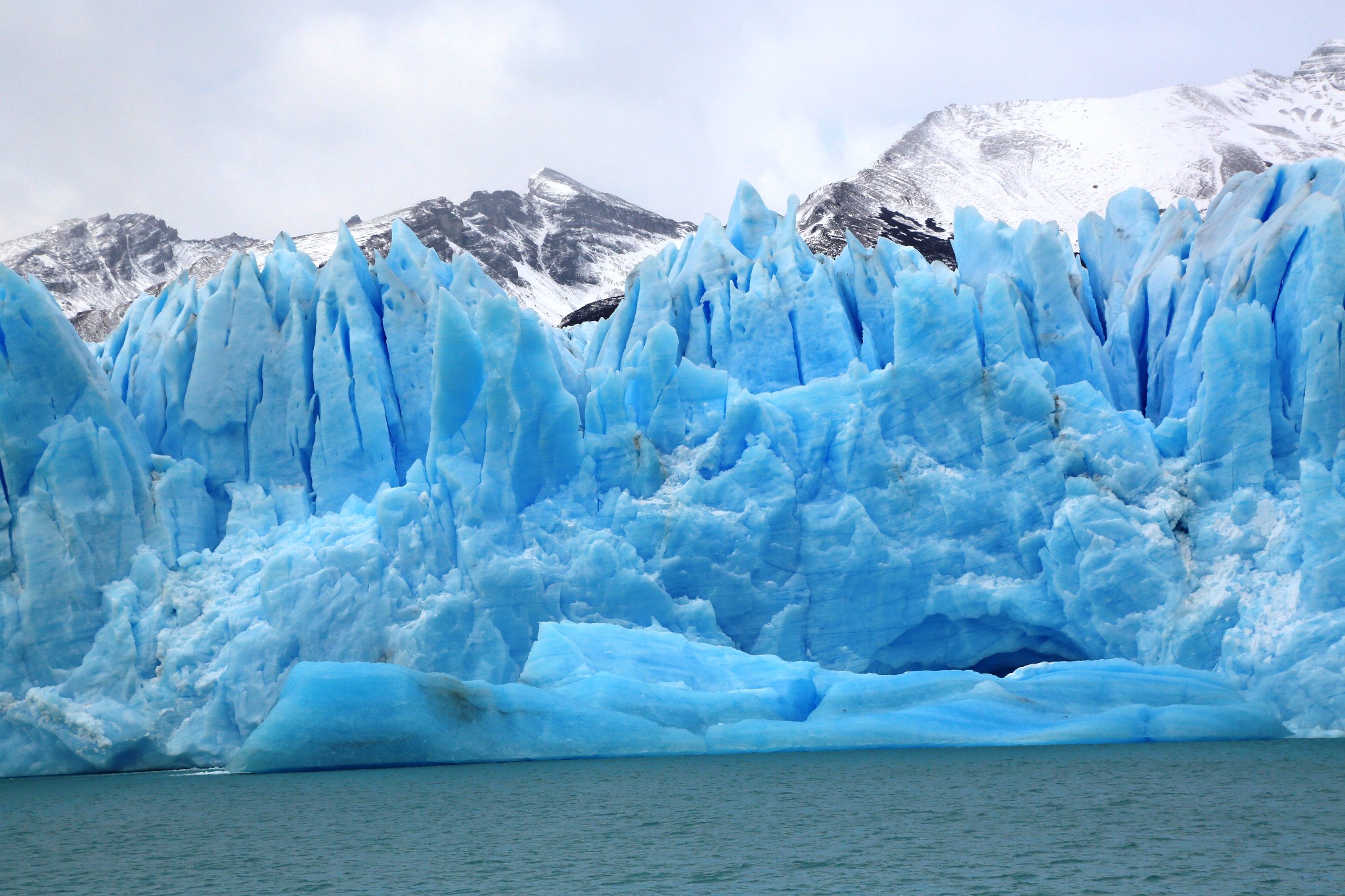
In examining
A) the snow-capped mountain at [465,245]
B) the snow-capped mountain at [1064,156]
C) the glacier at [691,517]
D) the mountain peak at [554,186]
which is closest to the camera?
the glacier at [691,517]

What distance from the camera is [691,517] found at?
1878 cm

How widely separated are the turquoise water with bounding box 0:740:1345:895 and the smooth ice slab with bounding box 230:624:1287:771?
0.31 meters

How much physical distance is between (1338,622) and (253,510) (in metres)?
15.0

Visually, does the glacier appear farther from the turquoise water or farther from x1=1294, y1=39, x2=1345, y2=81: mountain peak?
x1=1294, y1=39, x2=1345, y2=81: mountain peak

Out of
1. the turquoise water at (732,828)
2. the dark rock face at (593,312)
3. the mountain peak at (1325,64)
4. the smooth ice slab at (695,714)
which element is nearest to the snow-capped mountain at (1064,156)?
the mountain peak at (1325,64)

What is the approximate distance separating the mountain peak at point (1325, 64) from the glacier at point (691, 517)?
39.6 meters

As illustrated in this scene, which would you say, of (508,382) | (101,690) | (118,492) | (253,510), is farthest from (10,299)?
(508,382)

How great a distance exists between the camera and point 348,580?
18016 mm

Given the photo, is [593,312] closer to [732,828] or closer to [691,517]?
[691,517]

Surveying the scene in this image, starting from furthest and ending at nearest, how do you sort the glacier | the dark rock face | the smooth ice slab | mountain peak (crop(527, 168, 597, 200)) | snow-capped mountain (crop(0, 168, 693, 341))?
mountain peak (crop(527, 168, 597, 200)), snow-capped mountain (crop(0, 168, 693, 341)), the dark rock face, the glacier, the smooth ice slab

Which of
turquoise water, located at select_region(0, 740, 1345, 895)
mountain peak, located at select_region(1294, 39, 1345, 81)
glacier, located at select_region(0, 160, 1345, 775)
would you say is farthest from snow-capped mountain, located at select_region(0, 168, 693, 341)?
turquoise water, located at select_region(0, 740, 1345, 895)

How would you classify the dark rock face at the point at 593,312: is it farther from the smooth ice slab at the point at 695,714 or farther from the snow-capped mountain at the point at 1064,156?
the smooth ice slab at the point at 695,714

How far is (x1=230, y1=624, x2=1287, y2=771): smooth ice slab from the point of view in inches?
611

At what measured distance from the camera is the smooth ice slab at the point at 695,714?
15.5m
